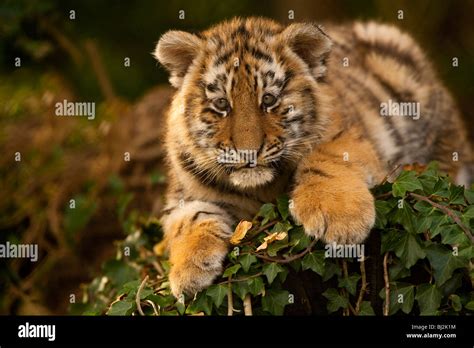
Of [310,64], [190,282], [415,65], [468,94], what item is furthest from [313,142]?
[468,94]

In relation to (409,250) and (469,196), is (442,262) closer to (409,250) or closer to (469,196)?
(409,250)

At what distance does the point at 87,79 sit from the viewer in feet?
30.8

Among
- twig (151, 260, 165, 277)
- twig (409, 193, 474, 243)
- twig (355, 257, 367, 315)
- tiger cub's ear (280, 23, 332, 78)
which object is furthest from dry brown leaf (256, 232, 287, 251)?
twig (151, 260, 165, 277)

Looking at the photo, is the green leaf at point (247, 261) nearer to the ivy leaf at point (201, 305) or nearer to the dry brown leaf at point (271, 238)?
the dry brown leaf at point (271, 238)

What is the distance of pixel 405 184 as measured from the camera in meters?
3.82

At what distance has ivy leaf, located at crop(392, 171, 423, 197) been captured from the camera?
3788 millimetres

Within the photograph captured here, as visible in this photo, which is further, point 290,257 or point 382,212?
point 382,212

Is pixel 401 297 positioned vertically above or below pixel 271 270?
below

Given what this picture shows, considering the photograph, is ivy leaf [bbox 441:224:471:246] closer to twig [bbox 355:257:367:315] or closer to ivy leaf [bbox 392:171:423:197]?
ivy leaf [bbox 392:171:423:197]

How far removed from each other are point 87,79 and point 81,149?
2082 mm

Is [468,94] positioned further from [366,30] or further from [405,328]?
[405,328]

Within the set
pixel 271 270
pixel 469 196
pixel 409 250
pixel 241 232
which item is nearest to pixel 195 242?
pixel 241 232

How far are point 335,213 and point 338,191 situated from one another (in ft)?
0.70

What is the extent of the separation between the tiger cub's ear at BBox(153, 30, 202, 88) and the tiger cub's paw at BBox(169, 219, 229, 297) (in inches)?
38.7
